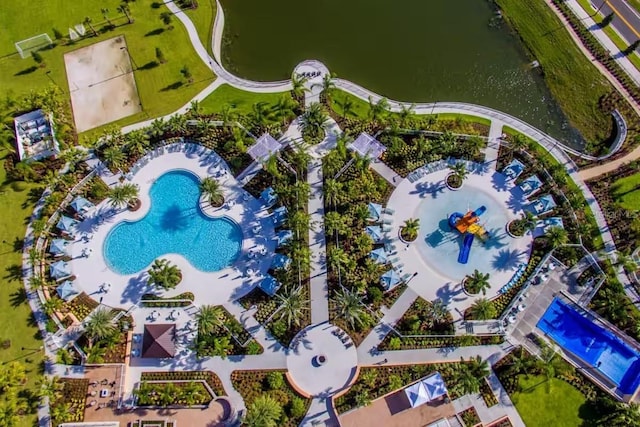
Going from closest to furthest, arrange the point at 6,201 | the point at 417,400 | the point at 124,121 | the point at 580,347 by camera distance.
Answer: the point at 417,400, the point at 580,347, the point at 6,201, the point at 124,121

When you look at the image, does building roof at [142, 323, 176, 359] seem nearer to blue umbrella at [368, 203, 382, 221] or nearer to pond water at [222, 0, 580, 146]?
blue umbrella at [368, 203, 382, 221]

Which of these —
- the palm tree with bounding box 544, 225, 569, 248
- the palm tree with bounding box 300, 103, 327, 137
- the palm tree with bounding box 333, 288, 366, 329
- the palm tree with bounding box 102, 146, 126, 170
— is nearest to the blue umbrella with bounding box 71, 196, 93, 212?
the palm tree with bounding box 102, 146, 126, 170

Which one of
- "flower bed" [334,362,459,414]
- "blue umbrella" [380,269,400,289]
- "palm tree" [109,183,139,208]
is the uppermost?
"palm tree" [109,183,139,208]

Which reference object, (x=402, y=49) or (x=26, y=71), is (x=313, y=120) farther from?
(x=26, y=71)

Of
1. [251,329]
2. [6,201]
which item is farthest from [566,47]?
→ [6,201]

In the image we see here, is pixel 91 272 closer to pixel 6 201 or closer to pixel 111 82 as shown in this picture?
pixel 6 201

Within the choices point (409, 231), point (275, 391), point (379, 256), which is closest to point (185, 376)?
point (275, 391)
